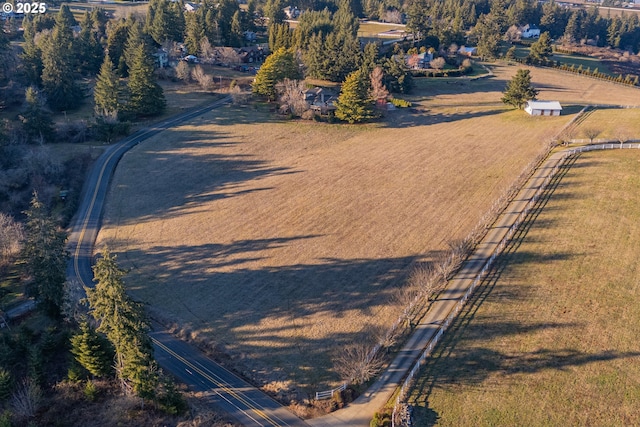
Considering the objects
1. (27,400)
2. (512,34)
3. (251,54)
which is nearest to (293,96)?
(251,54)

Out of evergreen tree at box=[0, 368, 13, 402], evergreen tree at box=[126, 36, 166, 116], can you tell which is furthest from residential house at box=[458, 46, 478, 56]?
evergreen tree at box=[0, 368, 13, 402]

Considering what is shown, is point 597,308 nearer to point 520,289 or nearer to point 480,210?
point 520,289

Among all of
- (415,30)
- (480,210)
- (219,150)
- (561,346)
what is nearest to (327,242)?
(480,210)

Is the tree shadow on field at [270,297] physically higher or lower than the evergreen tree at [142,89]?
lower

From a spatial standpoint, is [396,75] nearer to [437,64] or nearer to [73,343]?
[437,64]

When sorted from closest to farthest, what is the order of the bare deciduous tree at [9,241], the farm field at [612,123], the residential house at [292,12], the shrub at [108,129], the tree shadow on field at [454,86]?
1. the bare deciduous tree at [9,241]
2. the farm field at [612,123]
3. the shrub at [108,129]
4. the tree shadow on field at [454,86]
5. the residential house at [292,12]

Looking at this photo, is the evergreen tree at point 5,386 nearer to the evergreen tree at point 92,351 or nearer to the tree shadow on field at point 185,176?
the evergreen tree at point 92,351

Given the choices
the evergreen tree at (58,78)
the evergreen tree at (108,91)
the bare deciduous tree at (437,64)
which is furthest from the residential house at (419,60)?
the evergreen tree at (58,78)
